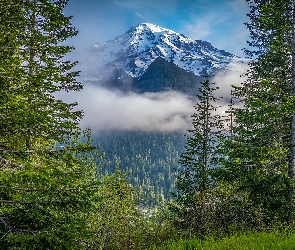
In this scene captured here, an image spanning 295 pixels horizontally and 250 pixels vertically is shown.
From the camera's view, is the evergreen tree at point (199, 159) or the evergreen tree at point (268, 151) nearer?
the evergreen tree at point (268, 151)

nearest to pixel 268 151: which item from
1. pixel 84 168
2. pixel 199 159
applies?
pixel 84 168

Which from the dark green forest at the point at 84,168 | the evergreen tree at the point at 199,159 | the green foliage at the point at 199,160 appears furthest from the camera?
the evergreen tree at the point at 199,159

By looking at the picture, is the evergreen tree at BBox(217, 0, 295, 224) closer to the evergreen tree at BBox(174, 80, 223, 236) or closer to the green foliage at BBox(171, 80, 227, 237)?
the green foliage at BBox(171, 80, 227, 237)

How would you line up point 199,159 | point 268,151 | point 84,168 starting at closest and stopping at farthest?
point 268,151
point 84,168
point 199,159

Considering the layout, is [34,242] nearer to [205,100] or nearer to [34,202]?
[34,202]

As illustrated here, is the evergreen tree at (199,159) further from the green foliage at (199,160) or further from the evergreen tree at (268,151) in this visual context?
the evergreen tree at (268,151)

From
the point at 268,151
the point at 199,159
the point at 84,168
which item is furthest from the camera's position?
the point at 199,159

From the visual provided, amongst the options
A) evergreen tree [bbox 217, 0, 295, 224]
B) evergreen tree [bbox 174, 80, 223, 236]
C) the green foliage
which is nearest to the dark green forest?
evergreen tree [bbox 217, 0, 295, 224]

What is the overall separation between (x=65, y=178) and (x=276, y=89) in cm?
1124

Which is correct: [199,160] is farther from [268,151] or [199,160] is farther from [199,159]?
[268,151]

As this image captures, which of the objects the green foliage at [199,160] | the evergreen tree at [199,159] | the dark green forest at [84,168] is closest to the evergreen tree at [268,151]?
the dark green forest at [84,168]

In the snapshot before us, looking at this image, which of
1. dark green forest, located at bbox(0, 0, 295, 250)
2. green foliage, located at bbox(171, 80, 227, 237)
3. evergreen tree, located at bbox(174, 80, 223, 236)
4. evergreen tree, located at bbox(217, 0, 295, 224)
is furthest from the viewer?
evergreen tree, located at bbox(174, 80, 223, 236)

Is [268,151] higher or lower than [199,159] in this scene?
higher

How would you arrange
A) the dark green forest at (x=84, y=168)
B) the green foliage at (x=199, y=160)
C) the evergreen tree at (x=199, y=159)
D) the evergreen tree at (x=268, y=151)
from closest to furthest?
the dark green forest at (x=84, y=168) → the evergreen tree at (x=268, y=151) → the green foliage at (x=199, y=160) → the evergreen tree at (x=199, y=159)
